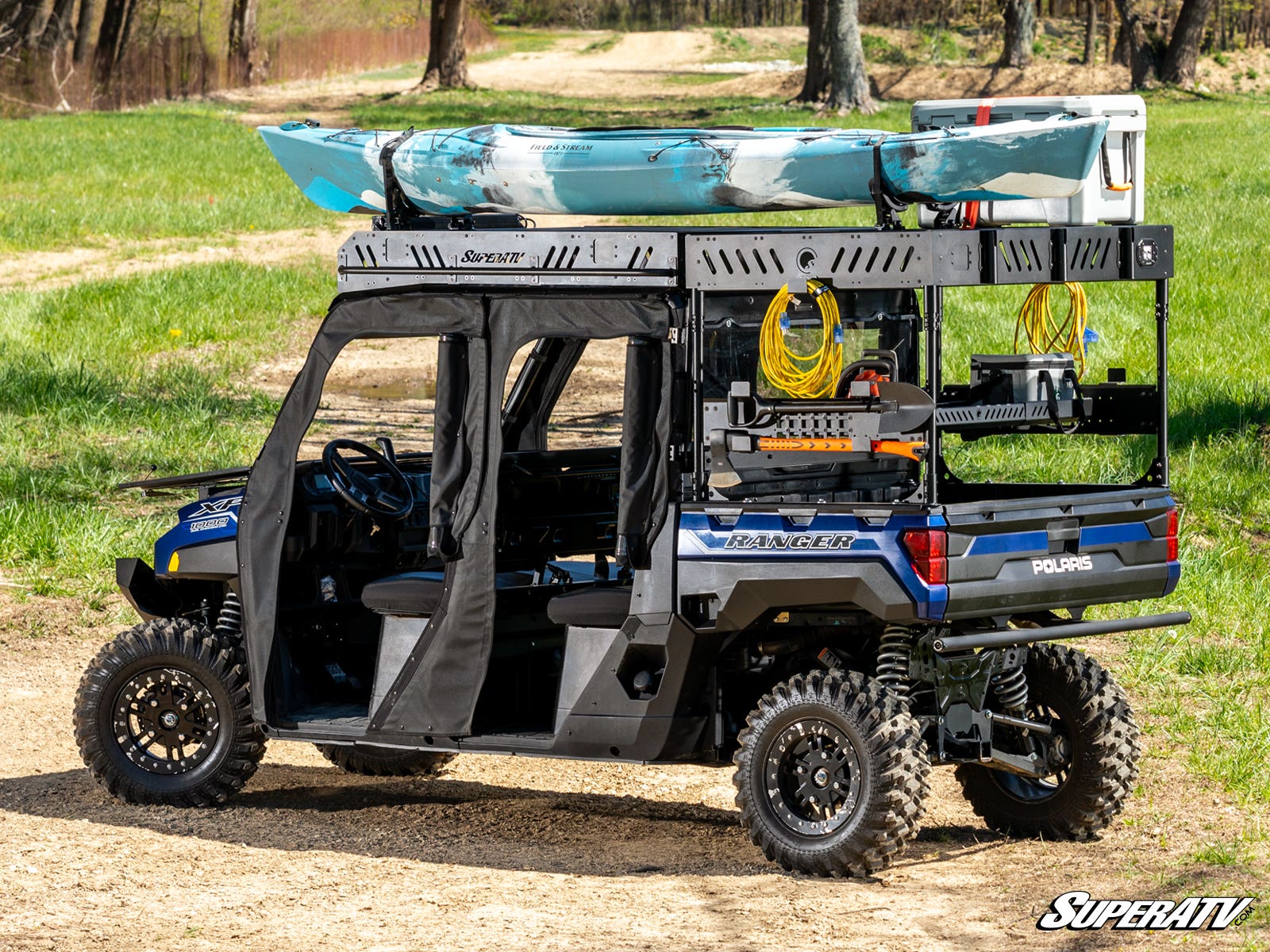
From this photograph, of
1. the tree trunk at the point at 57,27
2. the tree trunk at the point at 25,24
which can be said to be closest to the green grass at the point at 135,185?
the tree trunk at the point at 25,24

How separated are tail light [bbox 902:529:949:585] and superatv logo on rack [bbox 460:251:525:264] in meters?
1.71

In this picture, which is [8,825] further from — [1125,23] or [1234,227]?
[1125,23]

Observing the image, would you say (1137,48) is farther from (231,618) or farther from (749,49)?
(231,618)

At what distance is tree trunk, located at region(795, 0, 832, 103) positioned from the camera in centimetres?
4484

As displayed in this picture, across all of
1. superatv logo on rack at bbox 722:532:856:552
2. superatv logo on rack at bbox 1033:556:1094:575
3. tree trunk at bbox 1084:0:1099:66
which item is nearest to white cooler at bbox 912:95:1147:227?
superatv logo on rack at bbox 1033:556:1094:575

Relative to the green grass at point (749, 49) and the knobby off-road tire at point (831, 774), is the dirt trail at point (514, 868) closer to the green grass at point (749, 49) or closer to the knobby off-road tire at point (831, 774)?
the knobby off-road tire at point (831, 774)

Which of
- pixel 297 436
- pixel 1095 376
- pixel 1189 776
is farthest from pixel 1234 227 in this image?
pixel 297 436

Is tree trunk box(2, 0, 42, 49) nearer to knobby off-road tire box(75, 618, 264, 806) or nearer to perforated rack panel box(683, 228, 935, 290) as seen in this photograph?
knobby off-road tire box(75, 618, 264, 806)

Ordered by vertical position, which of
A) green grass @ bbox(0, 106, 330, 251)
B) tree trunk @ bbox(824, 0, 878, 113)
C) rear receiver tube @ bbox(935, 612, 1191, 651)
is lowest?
rear receiver tube @ bbox(935, 612, 1191, 651)

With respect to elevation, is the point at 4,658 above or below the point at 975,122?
below

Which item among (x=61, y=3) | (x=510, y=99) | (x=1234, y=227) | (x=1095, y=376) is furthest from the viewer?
(x=61, y=3)

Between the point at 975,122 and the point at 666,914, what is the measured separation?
110 inches

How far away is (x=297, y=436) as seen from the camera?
6.89m

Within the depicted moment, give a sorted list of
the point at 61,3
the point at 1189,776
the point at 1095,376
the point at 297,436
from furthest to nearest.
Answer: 1. the point at 61,3
2. the point at 1095,376
3. the point at 1189,776
4. the point at 297,436
